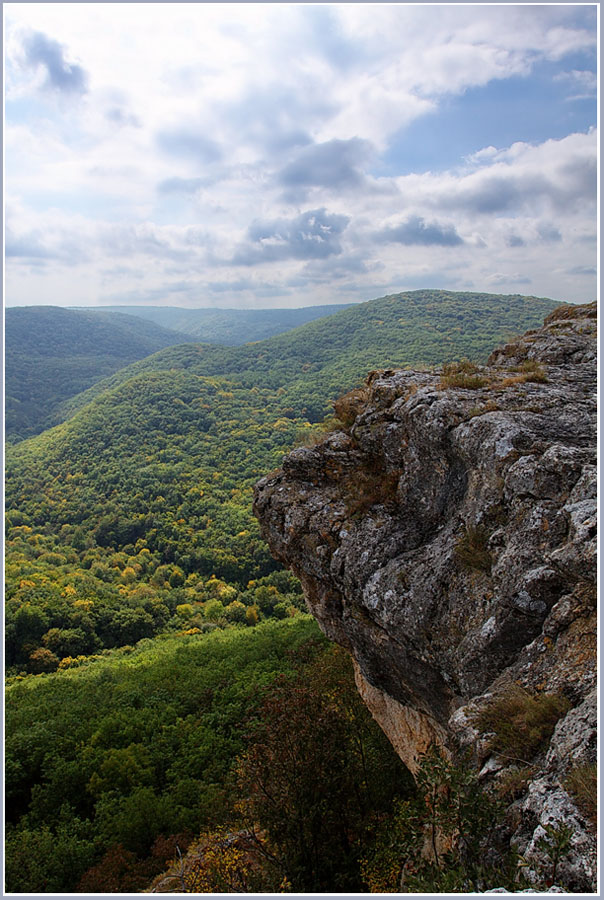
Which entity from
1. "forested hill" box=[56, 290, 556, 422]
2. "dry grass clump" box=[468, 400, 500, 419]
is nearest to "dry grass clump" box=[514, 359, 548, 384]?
"dry grass clump" box=[468, 400, 500, 419]

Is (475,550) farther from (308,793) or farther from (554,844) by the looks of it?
(308,793)

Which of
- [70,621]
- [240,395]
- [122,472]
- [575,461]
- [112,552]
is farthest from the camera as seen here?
[240,395]

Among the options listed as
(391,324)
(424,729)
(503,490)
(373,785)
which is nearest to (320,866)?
(373,785)

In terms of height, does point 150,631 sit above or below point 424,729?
below

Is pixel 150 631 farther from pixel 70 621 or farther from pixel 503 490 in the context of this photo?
pixel 503 490

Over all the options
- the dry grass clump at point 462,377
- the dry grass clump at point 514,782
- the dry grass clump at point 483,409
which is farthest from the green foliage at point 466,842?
the dry grass clump at point 462,377

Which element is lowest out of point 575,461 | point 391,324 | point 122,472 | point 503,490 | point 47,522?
point 47,522
